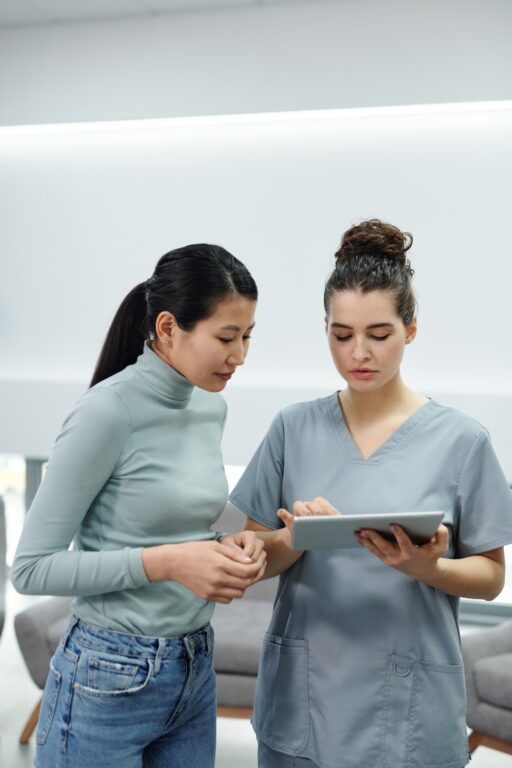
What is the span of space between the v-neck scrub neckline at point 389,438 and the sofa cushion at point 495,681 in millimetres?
1784

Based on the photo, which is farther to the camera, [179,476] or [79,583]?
[179,476]

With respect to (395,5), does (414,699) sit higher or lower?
lower

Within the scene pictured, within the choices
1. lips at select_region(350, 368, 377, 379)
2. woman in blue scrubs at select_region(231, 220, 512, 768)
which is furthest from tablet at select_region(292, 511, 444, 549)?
lips at select_region(350, 368, 377, 379)

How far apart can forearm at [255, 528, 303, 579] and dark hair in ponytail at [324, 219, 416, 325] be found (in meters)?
0.41

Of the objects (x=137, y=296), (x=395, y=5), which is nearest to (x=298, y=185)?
(x=395, y=5)

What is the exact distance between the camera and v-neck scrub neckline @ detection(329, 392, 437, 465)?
1599 millimetres

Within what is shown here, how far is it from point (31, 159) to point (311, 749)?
4436 millimetres

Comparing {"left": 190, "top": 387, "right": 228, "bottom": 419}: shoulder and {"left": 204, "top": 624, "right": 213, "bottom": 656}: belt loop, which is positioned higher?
{"left": 190, "top": 387, "right": 228, "bottom": 419}: shoulder

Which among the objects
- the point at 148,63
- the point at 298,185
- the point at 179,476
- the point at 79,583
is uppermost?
the point at 148,63

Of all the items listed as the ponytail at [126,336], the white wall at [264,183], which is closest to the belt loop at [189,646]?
the ponytail at [126,336]

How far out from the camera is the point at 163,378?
5.02 ft

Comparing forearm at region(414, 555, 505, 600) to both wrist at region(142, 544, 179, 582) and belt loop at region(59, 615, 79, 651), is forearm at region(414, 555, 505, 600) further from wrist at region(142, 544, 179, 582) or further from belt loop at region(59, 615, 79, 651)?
belt loop at region(59, 615, 79, 651)

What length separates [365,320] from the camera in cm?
155

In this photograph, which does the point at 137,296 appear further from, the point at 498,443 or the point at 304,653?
the point at 498,443
